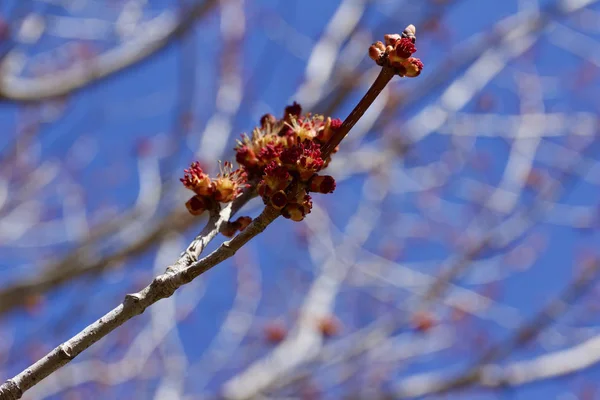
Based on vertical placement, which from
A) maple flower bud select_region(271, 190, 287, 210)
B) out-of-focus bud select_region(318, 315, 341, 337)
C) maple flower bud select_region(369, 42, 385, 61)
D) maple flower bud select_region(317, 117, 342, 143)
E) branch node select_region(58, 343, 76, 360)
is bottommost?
branch node select_region(58, 343, 76, 360)

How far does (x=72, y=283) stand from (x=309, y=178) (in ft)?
9.11

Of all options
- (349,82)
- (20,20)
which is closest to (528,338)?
(349,82)

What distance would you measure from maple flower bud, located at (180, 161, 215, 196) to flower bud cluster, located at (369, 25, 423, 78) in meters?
0.53

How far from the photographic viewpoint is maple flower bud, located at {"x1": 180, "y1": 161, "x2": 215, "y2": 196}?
5.08ft

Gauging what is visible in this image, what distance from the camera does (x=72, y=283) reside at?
366 centimetres

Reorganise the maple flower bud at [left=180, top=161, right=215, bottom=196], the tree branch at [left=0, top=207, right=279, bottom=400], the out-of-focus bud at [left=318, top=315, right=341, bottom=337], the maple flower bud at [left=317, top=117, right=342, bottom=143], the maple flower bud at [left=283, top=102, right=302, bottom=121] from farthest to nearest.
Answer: the out-of-focus bud at [left=318, top=315, right=341, bottom=337] < the maple flower bud at [left=283, top=102, right=302, bottom=121] < the maple flower bud at [left=180, top=161, right=215, bottom=196] < the maple flower bud at [left=317, top=117, right=342, bottom=143] < the tree branch at [left=0, top=207, right=279, bottom=400]

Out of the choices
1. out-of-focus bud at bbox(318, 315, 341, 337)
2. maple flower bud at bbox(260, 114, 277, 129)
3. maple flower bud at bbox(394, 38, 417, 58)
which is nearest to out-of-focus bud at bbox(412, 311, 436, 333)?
out-of-focus bud at bbox(318, 315, 341, 337)

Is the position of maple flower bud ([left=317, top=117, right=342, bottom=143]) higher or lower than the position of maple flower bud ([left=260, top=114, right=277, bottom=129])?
lower

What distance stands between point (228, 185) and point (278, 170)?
25cm

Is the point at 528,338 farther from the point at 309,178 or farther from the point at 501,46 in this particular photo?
the point at 309,178

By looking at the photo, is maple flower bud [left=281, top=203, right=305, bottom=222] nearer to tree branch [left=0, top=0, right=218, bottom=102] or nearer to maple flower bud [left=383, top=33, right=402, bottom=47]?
maple flower bud [left=383, top=33, right=402, bottom=47]

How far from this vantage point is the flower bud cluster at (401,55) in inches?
50.8

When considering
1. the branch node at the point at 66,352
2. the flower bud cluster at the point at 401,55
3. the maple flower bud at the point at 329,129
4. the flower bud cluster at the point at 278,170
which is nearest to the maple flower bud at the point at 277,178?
the flower bud cluster at the point at 278,170

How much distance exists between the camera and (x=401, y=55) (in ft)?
4.24
